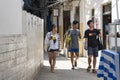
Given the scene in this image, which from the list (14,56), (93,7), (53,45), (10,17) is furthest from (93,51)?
(93,7)

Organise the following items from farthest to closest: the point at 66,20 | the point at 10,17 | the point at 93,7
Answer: the point at 66,20 → the point at 93,7 → the point at 10,17

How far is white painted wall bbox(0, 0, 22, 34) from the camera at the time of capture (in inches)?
302

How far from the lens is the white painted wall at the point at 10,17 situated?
302 inches

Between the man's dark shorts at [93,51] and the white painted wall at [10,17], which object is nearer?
the white painted wall at [10,17]

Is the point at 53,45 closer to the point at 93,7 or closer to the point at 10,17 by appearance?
the point at 10,17

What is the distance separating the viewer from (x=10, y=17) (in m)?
8.51

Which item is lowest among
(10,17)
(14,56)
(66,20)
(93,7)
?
(14,56)

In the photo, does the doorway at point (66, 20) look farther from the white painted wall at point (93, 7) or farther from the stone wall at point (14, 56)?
the stone wall at point (14, 56)

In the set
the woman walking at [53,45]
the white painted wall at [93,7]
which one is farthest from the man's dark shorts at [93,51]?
the white painted wall at [93,7]

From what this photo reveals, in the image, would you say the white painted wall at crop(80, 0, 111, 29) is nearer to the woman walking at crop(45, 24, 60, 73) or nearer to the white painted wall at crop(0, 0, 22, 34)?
the woman walking at crop(45, 24, 60, 73)

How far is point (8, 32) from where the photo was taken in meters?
8.16

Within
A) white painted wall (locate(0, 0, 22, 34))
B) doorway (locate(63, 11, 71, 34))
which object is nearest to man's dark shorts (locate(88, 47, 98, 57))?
white painted wall (locate(0, 0, 22, 34))

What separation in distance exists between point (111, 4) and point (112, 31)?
427 inches

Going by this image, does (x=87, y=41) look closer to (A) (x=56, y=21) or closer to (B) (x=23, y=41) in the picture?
(B) (x=23, y=41)
